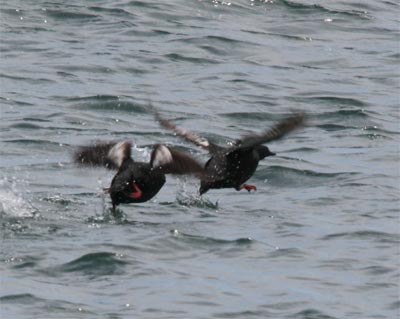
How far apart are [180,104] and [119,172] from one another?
526 cm

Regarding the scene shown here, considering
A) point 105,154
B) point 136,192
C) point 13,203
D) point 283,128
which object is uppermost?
point 283,128

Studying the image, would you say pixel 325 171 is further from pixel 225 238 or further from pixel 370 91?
pixel 370 91

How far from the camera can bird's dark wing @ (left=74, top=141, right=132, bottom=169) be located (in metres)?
12.3

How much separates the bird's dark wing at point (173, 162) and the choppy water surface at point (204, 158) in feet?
1.34

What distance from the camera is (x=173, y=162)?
12.2m

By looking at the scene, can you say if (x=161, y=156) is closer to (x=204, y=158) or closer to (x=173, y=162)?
(x=173, y=162)

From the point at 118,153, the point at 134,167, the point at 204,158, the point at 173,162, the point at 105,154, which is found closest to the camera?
the point at 134,167

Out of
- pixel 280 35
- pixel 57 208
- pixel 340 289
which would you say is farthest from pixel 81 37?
pixel 340 289

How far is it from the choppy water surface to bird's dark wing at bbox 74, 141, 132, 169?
0.38 m

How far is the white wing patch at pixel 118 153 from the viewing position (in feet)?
40.4

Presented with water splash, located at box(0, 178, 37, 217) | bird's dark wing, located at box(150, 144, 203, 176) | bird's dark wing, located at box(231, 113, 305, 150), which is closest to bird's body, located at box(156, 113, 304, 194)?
bird's dark wing, located at box(231, 113, 305, 150)

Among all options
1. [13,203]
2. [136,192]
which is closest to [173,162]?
[136,192]

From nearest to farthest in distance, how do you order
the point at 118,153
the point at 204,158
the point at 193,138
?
the point at 118,153
the point at 193,138
the point at 204,158

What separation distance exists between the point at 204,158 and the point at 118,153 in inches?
88.4
